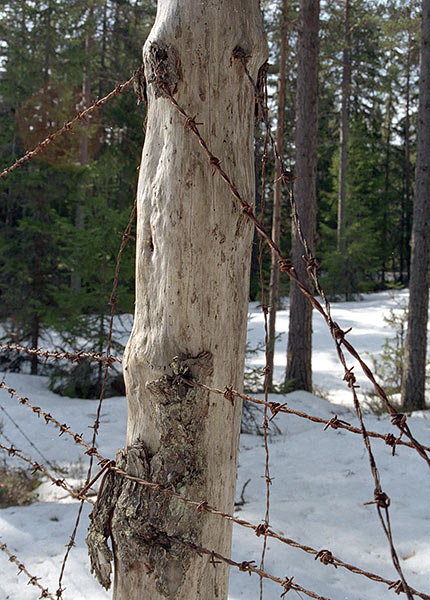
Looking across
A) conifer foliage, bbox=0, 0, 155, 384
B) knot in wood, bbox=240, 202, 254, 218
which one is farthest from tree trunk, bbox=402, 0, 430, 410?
knot in wood, bbox=240, 202, 254, 218

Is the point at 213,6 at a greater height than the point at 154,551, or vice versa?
the point at 213,6

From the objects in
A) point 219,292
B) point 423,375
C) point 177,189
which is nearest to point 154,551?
point 219,292

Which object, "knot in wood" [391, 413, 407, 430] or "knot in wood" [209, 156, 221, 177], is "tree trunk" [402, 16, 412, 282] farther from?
"knot in wood" [391, 413, 407, 430]

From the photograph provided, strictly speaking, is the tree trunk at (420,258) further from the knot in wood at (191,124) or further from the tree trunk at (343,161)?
the tree trunk at (343,161)

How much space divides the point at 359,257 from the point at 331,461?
17.4 metres

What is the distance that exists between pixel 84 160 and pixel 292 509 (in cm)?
1387

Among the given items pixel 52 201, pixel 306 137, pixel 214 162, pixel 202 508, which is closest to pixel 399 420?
pixel 202 508

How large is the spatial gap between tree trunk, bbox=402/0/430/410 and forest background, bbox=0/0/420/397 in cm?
143

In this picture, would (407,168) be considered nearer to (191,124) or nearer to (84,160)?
(84,160)

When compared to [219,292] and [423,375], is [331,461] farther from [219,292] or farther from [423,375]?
[219,292]

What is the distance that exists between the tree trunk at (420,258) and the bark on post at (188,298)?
7.70 meters

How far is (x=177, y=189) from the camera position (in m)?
1.61

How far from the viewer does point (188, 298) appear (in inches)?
63.9

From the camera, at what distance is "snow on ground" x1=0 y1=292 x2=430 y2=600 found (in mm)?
3701
